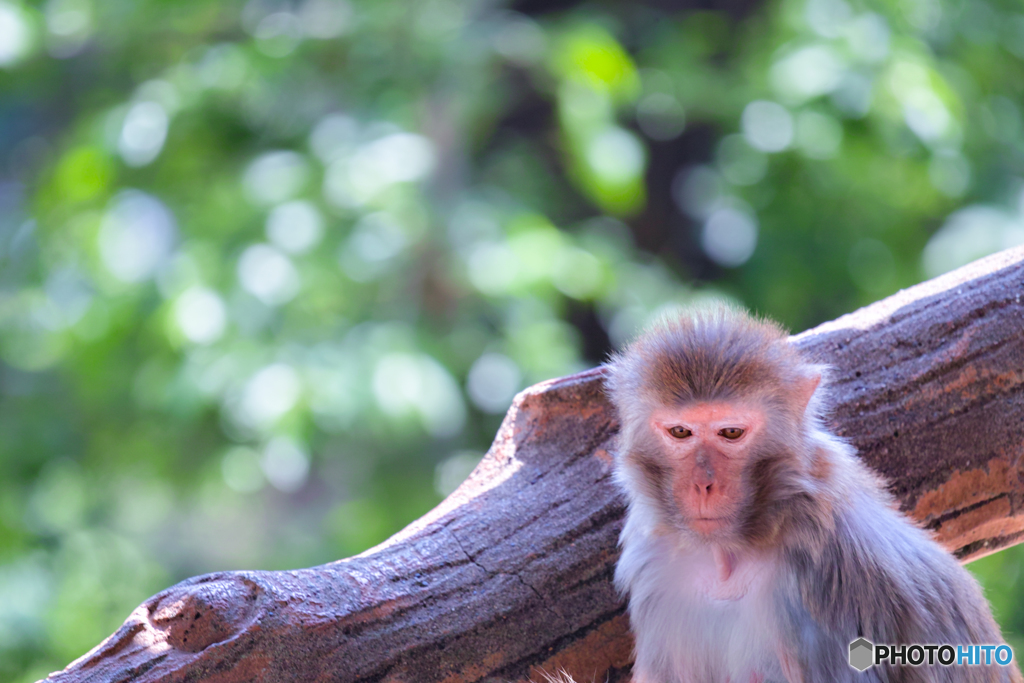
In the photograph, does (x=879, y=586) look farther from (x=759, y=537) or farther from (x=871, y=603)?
(x=759, y=537)

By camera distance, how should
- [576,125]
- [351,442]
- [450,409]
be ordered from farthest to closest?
1. [351,442]
2. [576,125]
3. [450,409]

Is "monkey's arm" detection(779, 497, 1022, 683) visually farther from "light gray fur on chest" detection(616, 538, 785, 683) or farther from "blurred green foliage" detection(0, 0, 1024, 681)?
"blurred green foliage" detection(0, 0, 1024, 681)

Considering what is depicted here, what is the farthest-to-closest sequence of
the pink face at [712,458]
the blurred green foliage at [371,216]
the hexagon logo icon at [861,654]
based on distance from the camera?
the blurred green foliage at [371,216] → the pink face at [712,458] → the hexagon logo icon at [861,654]

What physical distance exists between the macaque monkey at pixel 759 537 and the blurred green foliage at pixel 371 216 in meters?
1.54

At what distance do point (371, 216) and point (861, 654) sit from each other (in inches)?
107

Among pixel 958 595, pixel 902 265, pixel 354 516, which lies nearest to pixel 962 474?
pixel 958 595

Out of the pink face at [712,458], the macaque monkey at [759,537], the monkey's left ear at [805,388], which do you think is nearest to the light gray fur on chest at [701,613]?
the macaque monkey at [759,537]

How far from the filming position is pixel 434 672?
1.92 m

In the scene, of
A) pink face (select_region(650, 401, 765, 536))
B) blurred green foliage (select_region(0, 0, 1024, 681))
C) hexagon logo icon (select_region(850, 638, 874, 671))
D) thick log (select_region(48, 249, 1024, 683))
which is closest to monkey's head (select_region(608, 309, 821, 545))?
pink face (select_region(650, 401, 765, 536))

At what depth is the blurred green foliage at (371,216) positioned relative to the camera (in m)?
3.67

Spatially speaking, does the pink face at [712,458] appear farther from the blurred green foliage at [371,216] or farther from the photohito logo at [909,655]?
the blurred green foliage at [371,216]

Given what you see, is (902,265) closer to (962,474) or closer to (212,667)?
(962,474)

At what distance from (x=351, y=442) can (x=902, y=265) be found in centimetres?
276

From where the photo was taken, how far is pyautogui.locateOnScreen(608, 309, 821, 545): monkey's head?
5.72 ft
